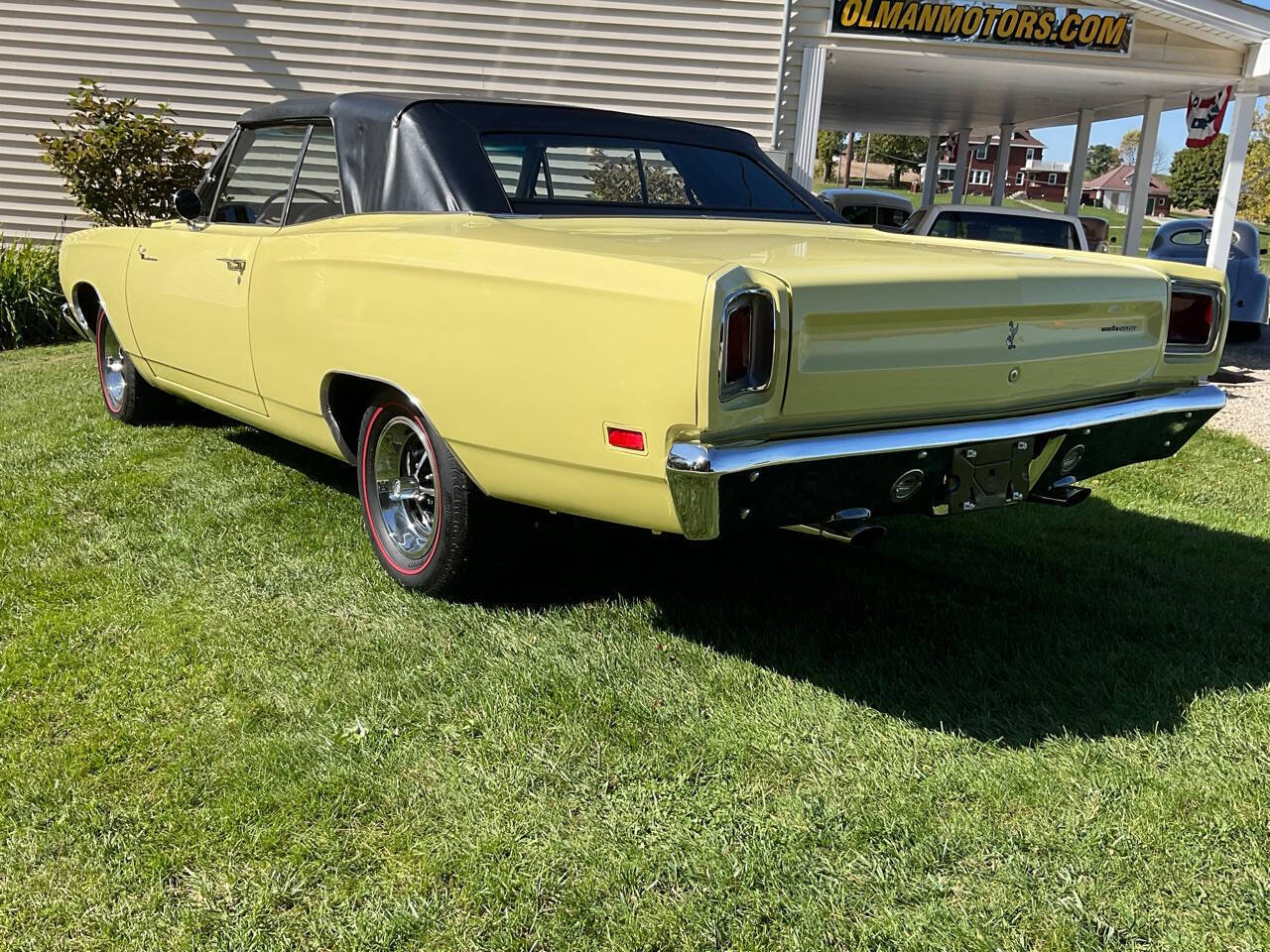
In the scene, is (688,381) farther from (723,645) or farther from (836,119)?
(836,119)

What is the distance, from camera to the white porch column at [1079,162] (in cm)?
1420

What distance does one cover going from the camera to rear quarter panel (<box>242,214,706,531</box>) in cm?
246

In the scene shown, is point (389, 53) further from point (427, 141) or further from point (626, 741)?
point (626, 741)

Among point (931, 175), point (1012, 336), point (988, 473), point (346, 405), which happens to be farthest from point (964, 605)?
point (931, 175)

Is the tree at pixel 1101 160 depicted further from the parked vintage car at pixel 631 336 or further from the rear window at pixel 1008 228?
the parked vintage car at pixel 631 336

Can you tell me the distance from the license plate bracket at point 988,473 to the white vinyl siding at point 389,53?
805 cm

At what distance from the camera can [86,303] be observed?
5871 mm

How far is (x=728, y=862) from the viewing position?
2260 mm

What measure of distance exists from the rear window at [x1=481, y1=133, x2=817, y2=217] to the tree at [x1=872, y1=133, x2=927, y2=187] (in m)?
83.2

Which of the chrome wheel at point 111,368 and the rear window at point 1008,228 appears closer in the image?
the chrome wheel at point 111,368

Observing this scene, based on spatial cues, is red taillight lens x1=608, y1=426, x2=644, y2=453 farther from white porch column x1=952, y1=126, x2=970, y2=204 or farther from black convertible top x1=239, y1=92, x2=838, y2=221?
white porch column x1=952, y1=126, x2=970, y2=204

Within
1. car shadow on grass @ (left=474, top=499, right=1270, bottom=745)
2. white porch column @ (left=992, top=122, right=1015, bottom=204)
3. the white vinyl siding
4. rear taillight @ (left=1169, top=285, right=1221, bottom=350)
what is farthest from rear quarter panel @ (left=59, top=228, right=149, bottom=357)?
white porch column @ (left=992, top=122, right=1015, bottom=204)

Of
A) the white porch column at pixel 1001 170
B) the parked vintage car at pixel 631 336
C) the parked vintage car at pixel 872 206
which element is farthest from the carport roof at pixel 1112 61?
the parked vintage car at pixel 631 336

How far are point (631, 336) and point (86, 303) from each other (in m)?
4.55
